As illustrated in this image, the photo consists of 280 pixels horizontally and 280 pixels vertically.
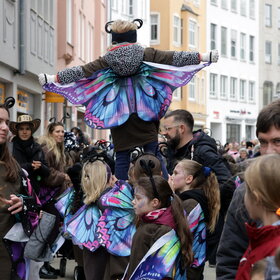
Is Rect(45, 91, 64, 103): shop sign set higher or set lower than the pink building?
lower

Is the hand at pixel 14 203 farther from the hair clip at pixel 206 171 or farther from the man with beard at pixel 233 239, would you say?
the man with beard at pixel 233 239

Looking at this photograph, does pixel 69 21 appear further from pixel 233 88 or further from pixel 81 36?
pixel 233 88

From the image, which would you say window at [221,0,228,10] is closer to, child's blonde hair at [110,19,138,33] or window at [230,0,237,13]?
window at [230,0,237,13]

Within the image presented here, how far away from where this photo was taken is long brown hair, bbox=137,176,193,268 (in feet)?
19.8

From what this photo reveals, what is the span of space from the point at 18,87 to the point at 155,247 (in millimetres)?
17439

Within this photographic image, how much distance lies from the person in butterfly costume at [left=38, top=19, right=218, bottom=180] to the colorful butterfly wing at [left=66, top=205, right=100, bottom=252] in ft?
1.59

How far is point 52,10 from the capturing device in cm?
2717

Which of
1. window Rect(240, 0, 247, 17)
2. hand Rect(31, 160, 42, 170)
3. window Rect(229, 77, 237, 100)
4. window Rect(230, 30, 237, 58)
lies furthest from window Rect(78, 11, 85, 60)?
window Rect(240, 0, 247, 17)

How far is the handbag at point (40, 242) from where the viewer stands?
638 centimetres

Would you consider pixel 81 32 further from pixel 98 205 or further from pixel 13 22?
pixel 98 205

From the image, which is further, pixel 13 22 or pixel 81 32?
pixel 81 32

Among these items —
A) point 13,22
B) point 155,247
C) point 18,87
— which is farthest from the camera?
point 18,87

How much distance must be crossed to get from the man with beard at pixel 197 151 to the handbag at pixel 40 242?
1.42 metres

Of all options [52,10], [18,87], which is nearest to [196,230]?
[18,87]
